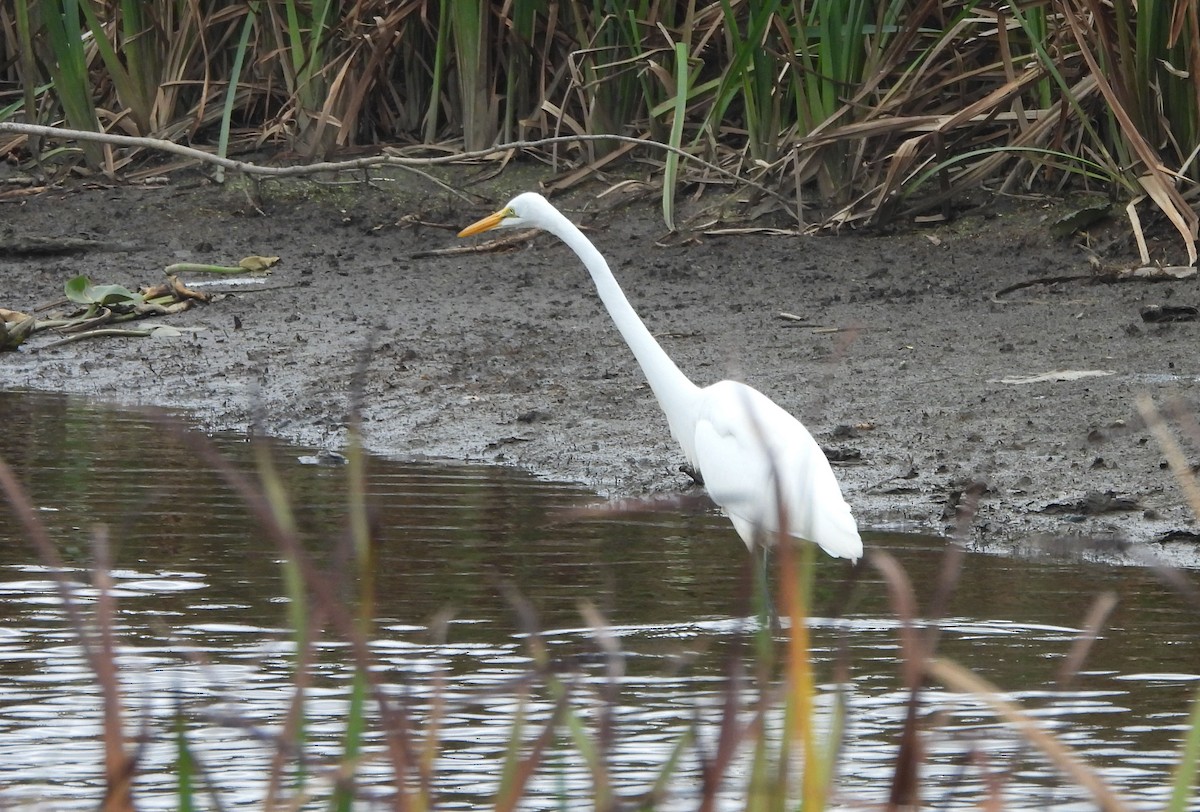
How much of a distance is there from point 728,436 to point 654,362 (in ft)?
1.39

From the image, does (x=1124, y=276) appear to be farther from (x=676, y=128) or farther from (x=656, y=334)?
(x=676, y=128)

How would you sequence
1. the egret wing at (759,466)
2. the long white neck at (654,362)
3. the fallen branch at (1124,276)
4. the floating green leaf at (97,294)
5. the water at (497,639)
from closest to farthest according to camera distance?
the water at (497,639), the egret wing at (759,466), the long white neck at (654,362), the fallen branch at (1124,276), the floating green leaf at (97,294)

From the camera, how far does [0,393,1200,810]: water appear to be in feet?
10.7

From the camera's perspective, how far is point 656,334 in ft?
25.5

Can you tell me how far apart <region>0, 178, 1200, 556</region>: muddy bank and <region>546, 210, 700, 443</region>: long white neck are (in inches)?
23.4

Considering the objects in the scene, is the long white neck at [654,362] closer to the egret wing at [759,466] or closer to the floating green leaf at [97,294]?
the egret wing at [759,466]

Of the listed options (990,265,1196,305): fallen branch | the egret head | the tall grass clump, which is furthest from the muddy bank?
the egret head

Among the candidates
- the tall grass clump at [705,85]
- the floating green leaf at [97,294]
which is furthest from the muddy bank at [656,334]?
the tall grass clump at [705,85]

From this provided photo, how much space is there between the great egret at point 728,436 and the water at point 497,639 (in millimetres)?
212

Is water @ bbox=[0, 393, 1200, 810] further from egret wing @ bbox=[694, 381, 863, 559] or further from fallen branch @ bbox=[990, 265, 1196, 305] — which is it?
fallen branch @ bbox=[990, 265, 1196, 305]

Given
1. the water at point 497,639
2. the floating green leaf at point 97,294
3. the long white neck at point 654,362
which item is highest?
the floating green leaf at point 97,294

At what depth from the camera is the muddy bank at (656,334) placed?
19.1 ft

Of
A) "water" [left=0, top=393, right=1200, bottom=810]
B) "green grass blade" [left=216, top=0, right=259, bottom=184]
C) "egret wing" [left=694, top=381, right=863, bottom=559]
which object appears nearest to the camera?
"water" [left=0, top=393, right=1200, bottom=810]

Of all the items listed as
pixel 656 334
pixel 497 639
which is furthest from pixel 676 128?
pixel 497 639
